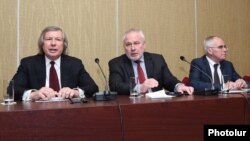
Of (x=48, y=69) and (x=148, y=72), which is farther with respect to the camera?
(x=148, y=72)

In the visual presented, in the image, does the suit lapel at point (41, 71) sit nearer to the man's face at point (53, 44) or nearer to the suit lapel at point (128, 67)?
the man's face at point (53, 44)

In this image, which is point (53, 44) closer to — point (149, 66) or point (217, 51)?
point (149, 66)

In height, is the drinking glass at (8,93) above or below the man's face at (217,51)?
below

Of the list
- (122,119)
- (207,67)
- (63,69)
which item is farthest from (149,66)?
(122,119)

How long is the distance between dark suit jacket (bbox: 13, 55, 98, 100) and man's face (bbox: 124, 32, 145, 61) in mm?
507

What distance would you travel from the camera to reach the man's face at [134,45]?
9.60 ft

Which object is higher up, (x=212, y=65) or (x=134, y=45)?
(x=134, y=45)

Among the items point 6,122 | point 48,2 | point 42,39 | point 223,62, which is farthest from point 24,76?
point 223,62

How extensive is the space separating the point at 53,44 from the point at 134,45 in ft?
2.55

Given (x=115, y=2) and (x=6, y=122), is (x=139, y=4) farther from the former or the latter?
(x=6, y=122)

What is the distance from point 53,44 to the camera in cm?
269

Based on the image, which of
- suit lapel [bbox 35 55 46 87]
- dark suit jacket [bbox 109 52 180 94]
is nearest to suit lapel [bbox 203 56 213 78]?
dark suit jacket [bbox 109 52 180 94]

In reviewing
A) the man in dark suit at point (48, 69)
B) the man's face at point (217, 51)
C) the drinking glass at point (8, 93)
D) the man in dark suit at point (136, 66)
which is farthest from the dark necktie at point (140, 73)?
the drinking glass at point (8, 93)

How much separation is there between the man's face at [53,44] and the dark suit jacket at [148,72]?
1.75ft
